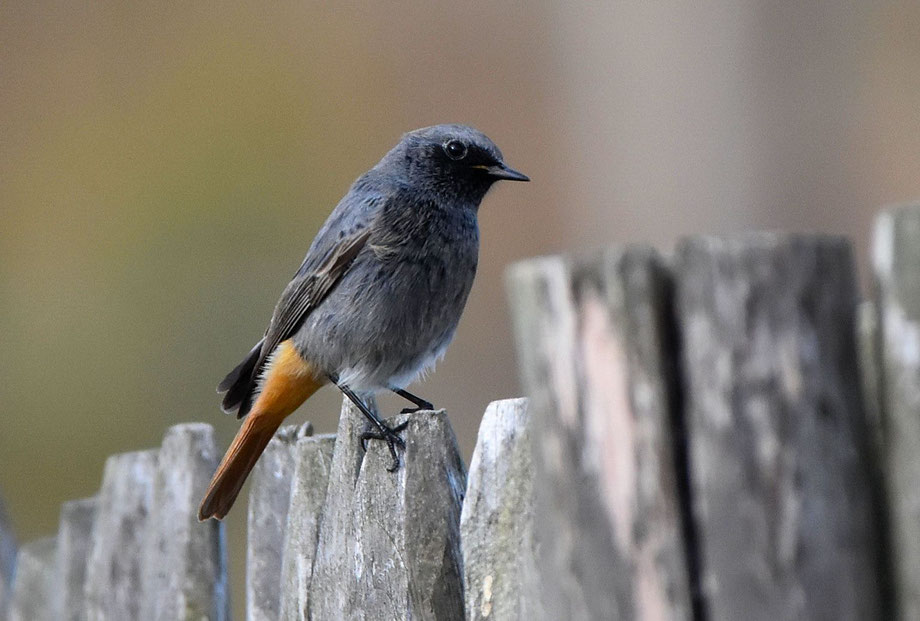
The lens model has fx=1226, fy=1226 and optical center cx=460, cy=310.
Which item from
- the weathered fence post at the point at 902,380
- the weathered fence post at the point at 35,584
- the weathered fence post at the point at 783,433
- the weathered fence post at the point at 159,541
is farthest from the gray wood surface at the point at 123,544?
the weathered fence post at the point at 902,380

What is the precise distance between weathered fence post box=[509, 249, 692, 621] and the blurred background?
15.6ft

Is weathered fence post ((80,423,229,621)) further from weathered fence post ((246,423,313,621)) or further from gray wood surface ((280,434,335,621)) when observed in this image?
gray wood surface ((280,434,335,621))

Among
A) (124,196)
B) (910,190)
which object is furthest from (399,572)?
(124,196)

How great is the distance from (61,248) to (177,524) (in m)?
4.52

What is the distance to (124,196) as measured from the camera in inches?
283

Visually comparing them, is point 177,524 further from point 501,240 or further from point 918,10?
point 918,10

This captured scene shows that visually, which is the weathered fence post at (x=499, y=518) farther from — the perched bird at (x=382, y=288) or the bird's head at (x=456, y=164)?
the bird's head at (x=456, y=164)

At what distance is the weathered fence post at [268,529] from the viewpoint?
286 centimetres

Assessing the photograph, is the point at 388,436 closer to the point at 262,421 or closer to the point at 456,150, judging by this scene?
the point at 262,421

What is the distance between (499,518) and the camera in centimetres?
217

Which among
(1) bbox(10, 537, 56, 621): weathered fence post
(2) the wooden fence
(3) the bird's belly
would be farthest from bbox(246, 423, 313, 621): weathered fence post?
(2) the wooden fence

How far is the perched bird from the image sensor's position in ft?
13.1

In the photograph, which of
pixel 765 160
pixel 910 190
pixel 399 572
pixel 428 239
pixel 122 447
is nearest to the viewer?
pixel 399 572

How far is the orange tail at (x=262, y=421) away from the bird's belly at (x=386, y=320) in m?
0.07
